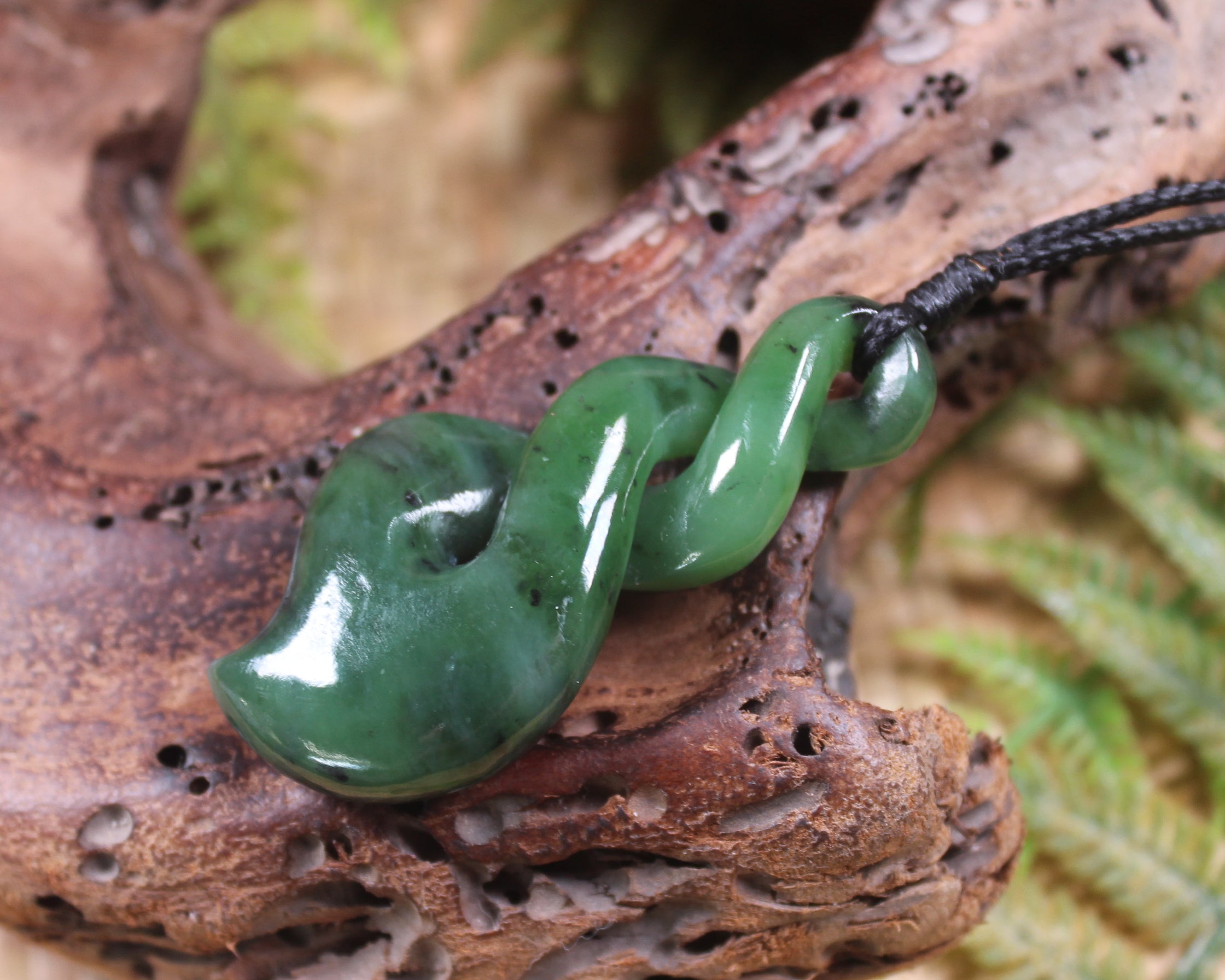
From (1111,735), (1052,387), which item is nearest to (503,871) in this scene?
(1111,735)

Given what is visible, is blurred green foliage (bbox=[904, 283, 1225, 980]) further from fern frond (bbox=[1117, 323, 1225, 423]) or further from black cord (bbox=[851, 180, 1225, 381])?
black cord (bbox=[851, 180, 1225, 381])

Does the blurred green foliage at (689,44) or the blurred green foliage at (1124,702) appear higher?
the blurred green foliage at (689,44)

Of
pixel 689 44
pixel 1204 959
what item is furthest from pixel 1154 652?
pixel 689 44

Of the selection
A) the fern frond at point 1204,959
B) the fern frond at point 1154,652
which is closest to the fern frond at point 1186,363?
the fern frond at point 1154,652

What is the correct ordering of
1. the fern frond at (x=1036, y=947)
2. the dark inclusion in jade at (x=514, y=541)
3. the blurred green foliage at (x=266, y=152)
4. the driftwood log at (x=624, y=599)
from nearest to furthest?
1. the dark inclusion in jade at (x=514, y=541)
2. the driftwood log at (x=624, y=599)
3. the fern frond at (x=1036, y=947)
4. the blurred green foliage at (x=266, y=152)

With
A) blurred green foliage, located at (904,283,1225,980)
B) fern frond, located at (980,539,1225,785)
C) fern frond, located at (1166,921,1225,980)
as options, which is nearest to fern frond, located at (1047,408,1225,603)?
blurred green foliage, located at (904,283,1225,980)

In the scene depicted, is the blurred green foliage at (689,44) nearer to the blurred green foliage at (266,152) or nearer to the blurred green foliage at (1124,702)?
the blurred green foliage at (266,152)
